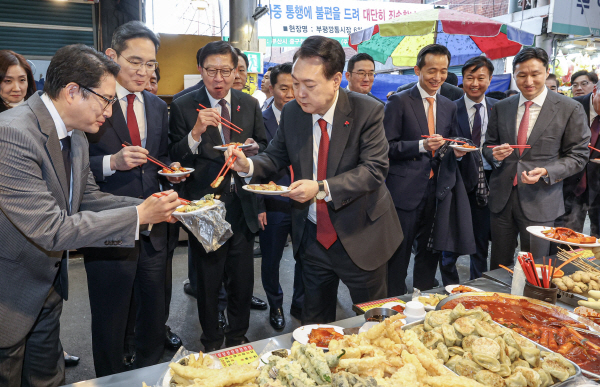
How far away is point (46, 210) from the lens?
158 centimetres

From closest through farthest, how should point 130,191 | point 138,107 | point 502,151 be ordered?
point 130,191
point 138,107
point 502,151

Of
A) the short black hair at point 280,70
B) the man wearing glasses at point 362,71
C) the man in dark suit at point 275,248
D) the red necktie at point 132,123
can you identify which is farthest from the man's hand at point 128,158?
the man wearing glasses at point 362,71

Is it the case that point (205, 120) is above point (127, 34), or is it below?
below

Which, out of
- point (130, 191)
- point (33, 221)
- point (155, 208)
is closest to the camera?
point (33, 221)

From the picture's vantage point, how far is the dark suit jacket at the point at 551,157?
3035 mm

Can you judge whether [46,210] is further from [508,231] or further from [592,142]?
[592,142]

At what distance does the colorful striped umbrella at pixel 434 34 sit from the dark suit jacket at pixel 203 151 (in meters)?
3.61

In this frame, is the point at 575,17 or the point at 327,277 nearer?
the point at 327,277

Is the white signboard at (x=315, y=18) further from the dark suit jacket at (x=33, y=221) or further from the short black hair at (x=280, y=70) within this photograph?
the dark suit jacket at (x=33, y=221)

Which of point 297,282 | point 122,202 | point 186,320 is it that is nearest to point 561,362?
point 122,202

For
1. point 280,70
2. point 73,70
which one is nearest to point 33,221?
point 73,70

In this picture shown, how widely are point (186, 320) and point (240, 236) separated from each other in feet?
4.12

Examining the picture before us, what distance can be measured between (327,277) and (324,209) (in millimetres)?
388

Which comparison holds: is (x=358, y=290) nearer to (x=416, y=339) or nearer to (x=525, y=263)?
(x=525, y=263)
